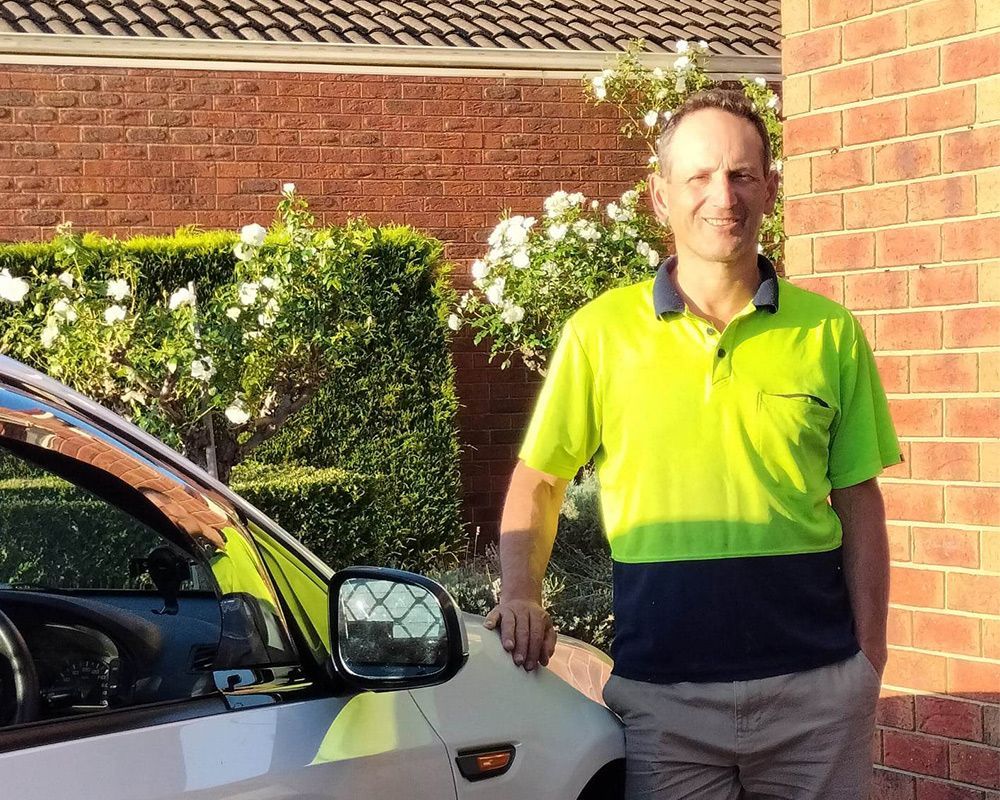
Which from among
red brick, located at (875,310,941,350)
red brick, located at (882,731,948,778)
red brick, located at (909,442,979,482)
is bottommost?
red brick, located at (882,731,948,778)

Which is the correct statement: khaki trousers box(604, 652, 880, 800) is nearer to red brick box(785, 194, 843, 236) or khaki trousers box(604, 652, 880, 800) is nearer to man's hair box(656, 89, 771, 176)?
man's hair box(656, 89, 771, 176)

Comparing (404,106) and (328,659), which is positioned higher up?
(404,106)

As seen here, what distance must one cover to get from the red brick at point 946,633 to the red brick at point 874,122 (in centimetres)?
129

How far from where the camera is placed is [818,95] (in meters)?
4.10

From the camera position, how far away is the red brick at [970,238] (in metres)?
3.68

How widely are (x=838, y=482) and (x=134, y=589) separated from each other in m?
1.33

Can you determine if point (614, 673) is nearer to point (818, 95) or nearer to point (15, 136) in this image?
point (818, 95)

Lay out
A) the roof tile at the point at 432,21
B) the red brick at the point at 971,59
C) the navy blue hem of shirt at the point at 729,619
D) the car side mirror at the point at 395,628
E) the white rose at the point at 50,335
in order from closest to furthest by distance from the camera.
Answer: the car side mirror at the point at 395,628 < the navy blue hem of shirt at the point at 729,619 < the red brick at the point at 971,59 < the white rose at the point at 50,335 < the roof tile at the point at 432,21

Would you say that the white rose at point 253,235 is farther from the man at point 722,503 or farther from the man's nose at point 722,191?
the man's nose at point 722,191

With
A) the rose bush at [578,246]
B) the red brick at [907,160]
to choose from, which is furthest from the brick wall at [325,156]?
the red brick at [907,160]

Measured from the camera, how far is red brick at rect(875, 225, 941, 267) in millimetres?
3805

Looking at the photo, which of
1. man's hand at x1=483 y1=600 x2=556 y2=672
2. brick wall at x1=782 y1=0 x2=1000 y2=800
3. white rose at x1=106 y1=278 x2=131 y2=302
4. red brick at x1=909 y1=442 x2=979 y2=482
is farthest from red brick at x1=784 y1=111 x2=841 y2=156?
white rose at x1=106 y1=278 x2=131 y2=302

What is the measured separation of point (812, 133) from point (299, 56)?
20.7 ft

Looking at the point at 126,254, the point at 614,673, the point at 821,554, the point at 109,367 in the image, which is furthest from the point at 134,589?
the point at 126,254
